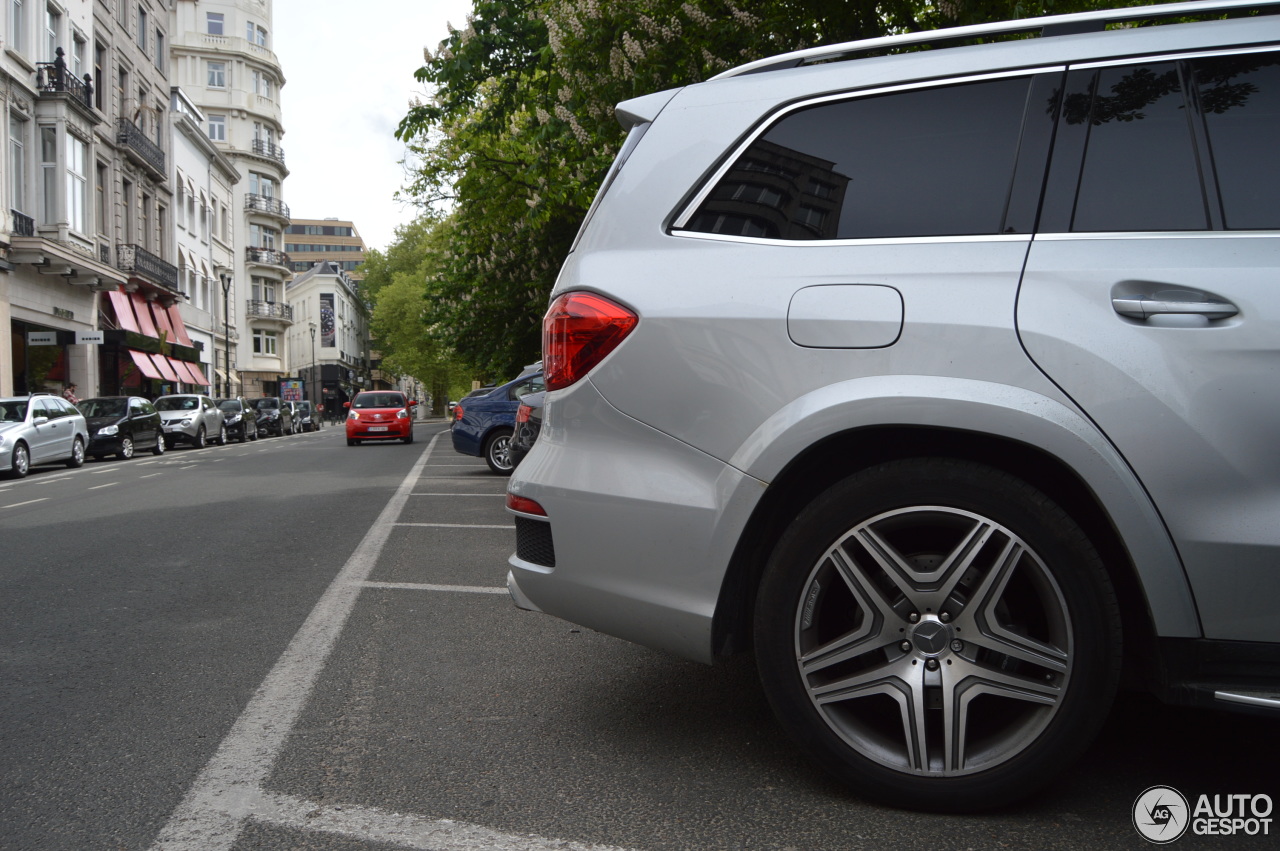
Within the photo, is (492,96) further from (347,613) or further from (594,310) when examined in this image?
(594,310)

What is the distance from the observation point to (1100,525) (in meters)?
2.71

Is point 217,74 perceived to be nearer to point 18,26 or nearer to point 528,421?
point 18,26

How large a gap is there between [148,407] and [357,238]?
117899mm

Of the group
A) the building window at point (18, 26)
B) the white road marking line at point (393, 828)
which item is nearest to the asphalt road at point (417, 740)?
the white road marking line at point (393, 828)

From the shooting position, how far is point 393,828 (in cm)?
265

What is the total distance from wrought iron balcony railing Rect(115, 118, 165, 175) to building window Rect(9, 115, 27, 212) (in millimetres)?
7366

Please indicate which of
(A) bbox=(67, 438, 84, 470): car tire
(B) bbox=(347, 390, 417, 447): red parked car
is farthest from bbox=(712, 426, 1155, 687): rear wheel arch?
(B) bbox=(347, 390, 417, 447): red parked car

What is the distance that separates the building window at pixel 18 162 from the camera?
2912cm

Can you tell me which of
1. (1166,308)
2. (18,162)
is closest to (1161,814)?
(1166,308)

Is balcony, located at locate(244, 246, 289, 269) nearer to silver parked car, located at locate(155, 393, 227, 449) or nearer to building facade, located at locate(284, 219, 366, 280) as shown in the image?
silver parked car, located at locate(155, 393, 227, 449)

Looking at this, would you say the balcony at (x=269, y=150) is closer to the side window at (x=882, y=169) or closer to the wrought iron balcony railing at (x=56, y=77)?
the wrought iron balcony railing at (x=56, y=77)

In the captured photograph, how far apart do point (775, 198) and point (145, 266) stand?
133 ft

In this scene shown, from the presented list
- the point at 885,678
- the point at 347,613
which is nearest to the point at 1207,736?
the point at 885,678

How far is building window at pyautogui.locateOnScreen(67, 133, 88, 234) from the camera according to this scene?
3203 centimetres
